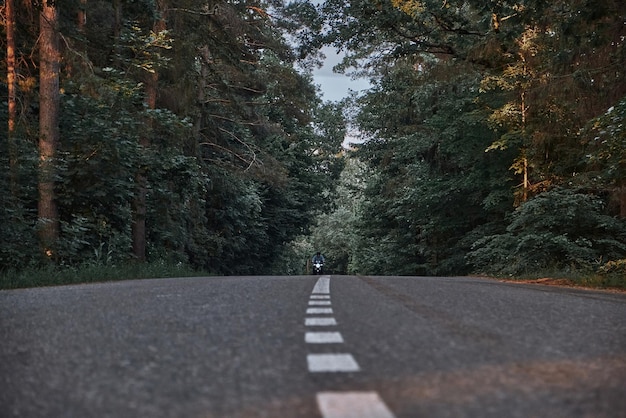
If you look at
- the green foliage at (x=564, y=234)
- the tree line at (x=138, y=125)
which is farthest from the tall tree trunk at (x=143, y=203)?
the green foliage at (x=564, y=234)

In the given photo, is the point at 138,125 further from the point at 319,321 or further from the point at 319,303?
the point at 319,321

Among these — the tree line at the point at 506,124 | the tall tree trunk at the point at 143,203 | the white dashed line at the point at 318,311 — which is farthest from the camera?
the tall tree trunk at the point at 143,203

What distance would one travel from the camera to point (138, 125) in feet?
56.0

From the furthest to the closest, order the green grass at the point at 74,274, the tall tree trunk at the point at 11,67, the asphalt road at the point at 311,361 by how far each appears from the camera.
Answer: the tall tree trunk at the point at 11,67 → the green grass at the point at 74,274 → the asphalt road at the point at 311,361

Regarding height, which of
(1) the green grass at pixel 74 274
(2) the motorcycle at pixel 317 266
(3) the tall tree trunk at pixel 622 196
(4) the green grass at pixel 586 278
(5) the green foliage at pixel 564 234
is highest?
(3) the tall tree trunk at pixel 622 196

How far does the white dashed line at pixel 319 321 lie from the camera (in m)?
5.14

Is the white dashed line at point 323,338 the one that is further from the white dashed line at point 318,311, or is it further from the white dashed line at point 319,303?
the white dashed line at point 319,303

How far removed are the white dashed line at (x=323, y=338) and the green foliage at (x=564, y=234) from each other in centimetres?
1259

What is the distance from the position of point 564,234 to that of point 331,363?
47.8 feet

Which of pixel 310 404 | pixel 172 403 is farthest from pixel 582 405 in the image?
pixel 172 403

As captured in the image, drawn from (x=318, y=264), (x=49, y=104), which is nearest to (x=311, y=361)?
(x=49, y=104)

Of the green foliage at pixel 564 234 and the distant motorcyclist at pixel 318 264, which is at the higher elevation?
the green foliage at pixel 564 234

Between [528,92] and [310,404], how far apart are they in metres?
14.8

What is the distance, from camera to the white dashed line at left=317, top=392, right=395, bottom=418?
8.36 feet
